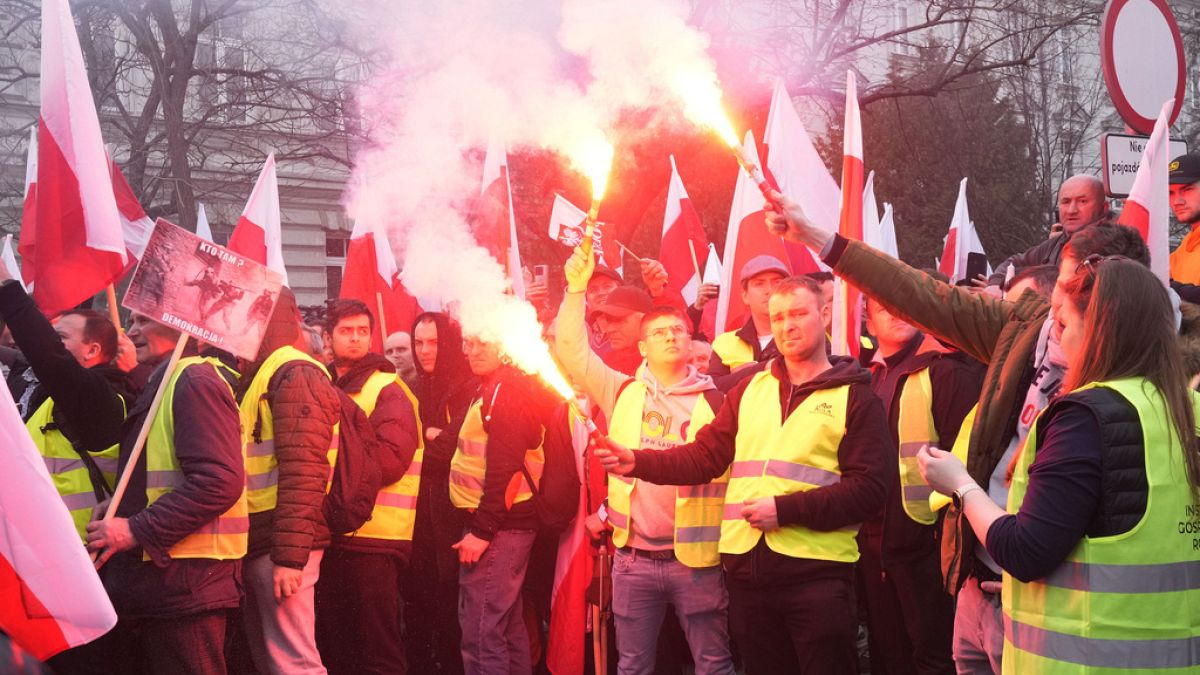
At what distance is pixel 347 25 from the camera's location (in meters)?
14.0

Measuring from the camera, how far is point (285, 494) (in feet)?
17.6

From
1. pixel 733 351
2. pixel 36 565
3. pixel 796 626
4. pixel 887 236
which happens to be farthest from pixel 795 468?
pixel 887 236

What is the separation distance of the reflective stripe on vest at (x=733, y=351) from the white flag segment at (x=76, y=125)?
3.26 metres

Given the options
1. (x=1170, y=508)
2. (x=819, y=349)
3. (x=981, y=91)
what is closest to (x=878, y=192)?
(x=981, y=91)

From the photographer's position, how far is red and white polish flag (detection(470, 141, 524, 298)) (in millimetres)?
7215

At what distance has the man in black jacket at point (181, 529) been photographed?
4695mm

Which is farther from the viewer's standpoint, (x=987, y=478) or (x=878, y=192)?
(x=878, y=192)

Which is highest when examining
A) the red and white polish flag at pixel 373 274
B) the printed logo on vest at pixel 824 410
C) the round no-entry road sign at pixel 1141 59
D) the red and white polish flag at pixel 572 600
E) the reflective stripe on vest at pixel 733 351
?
the round no-entry road sign at pixel 1141 59

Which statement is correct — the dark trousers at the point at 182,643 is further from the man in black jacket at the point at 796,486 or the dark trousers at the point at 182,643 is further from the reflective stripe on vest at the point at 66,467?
the man in black jacket at the point at 796,486

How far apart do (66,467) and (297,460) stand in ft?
3.37

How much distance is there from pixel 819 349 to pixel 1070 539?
2.15 meters

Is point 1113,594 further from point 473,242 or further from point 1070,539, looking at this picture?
point 473,242

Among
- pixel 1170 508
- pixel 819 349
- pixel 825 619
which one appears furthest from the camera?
pixel 819 349

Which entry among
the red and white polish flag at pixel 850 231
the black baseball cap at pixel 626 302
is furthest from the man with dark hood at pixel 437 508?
the red and white polish flag at pixel 850 231
